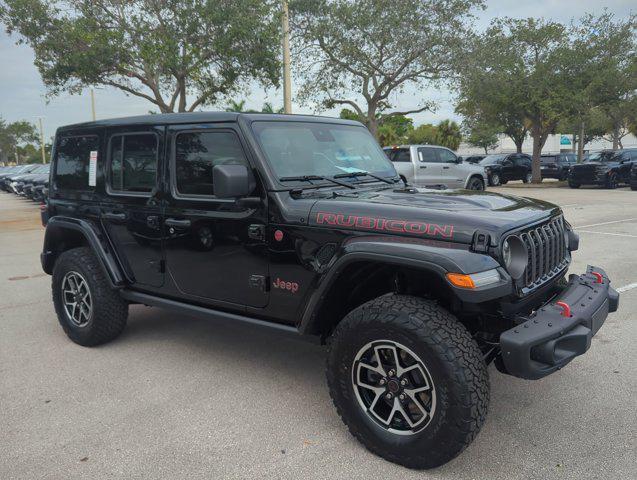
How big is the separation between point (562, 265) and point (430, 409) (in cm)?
137

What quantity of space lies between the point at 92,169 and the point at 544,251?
11.3 ft

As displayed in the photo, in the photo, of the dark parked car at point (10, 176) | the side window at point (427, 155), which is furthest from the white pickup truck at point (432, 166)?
the dark parked car at point (10, 176)

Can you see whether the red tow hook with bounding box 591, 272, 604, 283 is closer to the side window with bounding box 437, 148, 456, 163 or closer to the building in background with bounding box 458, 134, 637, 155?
the side window with bounding box 437, 148, 456, 163

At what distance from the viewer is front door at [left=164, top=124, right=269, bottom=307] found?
3.34m

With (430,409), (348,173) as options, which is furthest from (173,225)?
(430,409)

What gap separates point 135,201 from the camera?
4008 millimetres

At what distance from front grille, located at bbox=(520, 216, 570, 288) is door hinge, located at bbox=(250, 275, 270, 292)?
148 centimetres

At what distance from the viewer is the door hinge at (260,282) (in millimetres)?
3309

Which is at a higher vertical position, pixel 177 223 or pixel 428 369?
pixel 177 223

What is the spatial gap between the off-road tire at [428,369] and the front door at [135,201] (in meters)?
1.78

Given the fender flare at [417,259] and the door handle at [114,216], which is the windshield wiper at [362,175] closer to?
the fender flare at [417,259]

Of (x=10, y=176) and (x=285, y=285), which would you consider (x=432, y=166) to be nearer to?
(x=285, y=285)

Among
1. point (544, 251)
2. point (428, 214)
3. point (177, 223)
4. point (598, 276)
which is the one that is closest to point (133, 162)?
point (177, 223)

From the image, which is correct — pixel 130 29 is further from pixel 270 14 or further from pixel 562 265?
pixel 562 265
